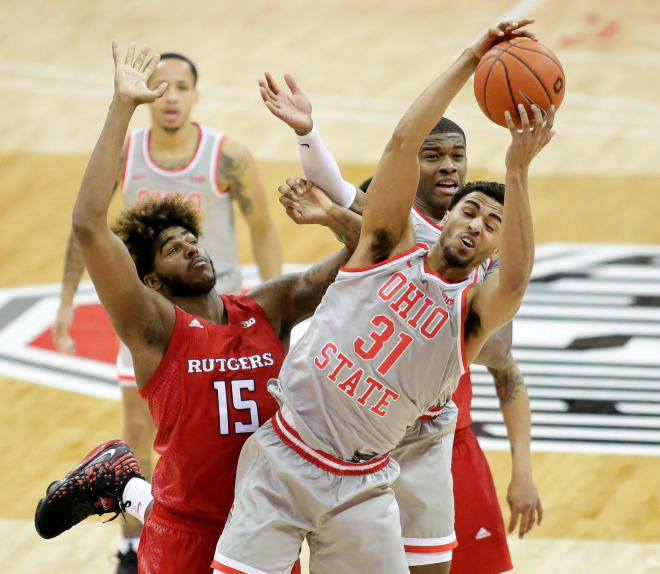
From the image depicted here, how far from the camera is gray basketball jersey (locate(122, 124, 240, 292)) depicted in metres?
6.48

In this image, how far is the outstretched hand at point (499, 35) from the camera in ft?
12.6

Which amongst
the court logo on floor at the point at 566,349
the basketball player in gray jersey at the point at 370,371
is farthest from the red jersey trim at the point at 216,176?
the basketball player in gray jersey at the point at 370,371

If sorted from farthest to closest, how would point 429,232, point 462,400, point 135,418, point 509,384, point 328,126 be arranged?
1. point 328,126
2. point 135,418
3. point 509,384
4. point 462,400
5. point 429,232

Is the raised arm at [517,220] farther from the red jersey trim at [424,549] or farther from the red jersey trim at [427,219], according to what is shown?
the red jersey trim at [424,549]

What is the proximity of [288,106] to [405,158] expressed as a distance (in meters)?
0.56

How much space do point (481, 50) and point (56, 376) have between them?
495 centimetres

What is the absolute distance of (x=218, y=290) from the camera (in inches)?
251

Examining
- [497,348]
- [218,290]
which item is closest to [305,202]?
[497,348]

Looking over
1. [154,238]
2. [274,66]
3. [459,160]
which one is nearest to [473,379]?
[459,160]

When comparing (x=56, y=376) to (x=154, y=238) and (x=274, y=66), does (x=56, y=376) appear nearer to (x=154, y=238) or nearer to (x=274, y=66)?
(x=154, y=238)

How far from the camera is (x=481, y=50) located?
3.89 metres

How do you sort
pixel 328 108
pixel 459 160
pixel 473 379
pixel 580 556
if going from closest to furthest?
pixel 459 160 < pixel 580 556 < pixel 473 379 < pixel 328 108

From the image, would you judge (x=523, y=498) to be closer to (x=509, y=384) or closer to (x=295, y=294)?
(x=509, y=384)

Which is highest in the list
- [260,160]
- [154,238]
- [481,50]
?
[260,160]
